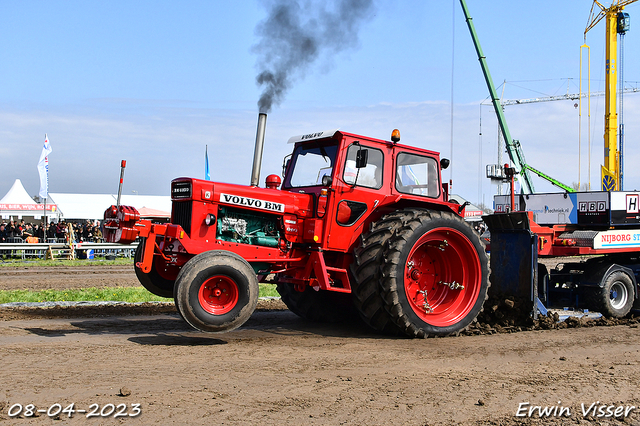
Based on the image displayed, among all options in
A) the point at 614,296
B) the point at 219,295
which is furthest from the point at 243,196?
the point at 614,296

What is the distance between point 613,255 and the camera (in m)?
10.5

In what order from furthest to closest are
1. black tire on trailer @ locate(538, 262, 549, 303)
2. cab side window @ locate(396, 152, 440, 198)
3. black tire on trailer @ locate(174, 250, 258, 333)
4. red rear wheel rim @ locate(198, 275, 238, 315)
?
black tire on trailer @ locate(538, 262, 549, 303), cab side window @ locate(396, 152, 440, 198), red rear wheel rim @ locate(198, 275, 238, 315), black tire on trailer @ locate(174, 250, 258, 333)

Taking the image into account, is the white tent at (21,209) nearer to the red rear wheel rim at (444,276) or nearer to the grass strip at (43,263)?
the grass strip at (43,263)

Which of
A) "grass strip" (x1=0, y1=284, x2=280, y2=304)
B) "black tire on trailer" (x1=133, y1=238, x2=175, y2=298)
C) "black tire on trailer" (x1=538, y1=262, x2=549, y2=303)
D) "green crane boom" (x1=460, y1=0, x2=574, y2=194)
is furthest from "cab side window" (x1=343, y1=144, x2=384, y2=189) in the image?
"green crane boom" (x1=460, y1=0, x2=574, y2=194)

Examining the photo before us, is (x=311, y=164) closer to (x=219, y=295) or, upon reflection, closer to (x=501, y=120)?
(x=219, y=295)

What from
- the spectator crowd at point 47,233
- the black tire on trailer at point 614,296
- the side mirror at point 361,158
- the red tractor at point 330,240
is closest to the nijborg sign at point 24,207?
the spectator crowd at point 47,233

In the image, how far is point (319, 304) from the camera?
8.57 m

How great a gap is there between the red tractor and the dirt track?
51 cm

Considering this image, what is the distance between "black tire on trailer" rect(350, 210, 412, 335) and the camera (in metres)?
7.02

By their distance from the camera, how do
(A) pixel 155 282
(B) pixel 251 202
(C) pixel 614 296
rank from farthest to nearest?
(C) pixel 614 296, (A) pixel 155 282, (B) pixel 251 202

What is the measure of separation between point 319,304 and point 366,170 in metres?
2.16

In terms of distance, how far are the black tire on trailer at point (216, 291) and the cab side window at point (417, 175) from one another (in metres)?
2.57

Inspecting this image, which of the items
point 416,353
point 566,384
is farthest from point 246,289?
point 566,384

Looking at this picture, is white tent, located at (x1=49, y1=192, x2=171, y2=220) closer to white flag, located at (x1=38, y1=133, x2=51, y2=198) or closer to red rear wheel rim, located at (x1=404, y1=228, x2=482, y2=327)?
white flag, located at (x1=38, y1=133, x2=51, y2=198)
